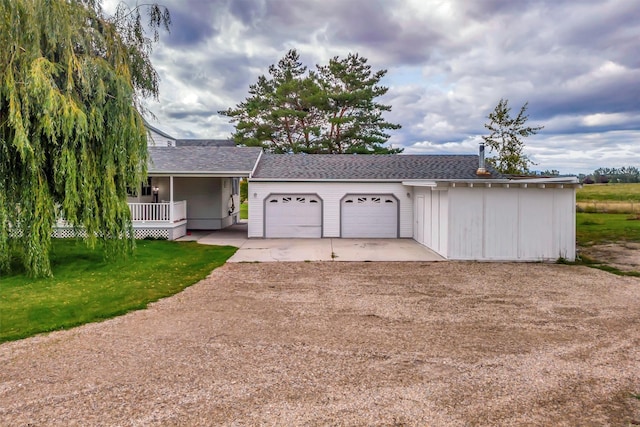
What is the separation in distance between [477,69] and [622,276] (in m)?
13.4

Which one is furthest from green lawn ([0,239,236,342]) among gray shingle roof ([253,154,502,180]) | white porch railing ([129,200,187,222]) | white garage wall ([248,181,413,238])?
gray shingle roof ([253,154,502,180])

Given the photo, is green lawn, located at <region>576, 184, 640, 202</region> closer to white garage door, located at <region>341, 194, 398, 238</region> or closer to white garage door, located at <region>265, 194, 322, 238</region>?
white garage door, located at <region>341, 194, 398, 238</region>

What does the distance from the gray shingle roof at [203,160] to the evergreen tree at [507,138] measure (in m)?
17.1

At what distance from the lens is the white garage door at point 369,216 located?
15539mm

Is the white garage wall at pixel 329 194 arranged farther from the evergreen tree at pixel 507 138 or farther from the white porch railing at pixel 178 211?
the evergreen tree at pixel 507 138

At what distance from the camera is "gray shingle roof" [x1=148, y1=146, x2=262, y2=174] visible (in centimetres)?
1505

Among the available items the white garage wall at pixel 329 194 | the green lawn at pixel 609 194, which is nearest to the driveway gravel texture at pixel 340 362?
the white garage wall at pixel 329 194

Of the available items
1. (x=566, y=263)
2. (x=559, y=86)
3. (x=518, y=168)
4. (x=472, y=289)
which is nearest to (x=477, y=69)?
(x=559, y=86)

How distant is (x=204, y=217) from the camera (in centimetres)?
1808

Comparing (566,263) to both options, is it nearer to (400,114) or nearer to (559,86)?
(559,86)

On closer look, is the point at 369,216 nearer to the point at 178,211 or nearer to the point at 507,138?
the point at 178,211

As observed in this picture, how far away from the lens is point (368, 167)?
16.9m

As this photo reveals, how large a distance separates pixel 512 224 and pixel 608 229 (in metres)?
11.5

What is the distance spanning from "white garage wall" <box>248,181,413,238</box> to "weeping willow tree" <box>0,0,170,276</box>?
22.8 ft
